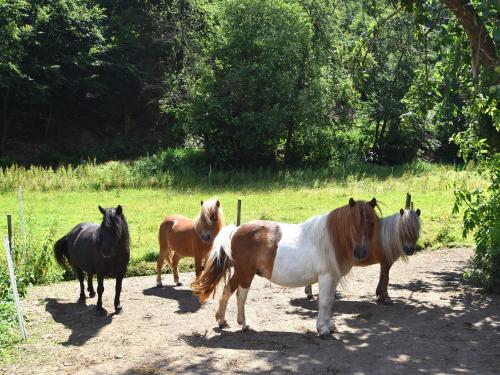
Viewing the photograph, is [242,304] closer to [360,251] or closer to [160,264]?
[360,251]

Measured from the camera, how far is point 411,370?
6184 mm

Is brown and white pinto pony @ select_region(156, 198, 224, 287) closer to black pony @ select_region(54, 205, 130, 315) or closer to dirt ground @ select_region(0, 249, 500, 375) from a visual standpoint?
dirt ground @ select_region(0, 249, 500, 375)

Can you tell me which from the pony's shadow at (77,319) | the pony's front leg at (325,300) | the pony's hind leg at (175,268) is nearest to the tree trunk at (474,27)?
the pony's front leg at (325,300)

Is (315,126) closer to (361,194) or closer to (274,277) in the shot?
(361,194)

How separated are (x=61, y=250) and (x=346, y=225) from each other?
521 centimetres

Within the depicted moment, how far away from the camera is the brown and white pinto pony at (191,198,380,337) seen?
705 cm

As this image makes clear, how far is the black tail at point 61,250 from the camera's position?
9.61 metres

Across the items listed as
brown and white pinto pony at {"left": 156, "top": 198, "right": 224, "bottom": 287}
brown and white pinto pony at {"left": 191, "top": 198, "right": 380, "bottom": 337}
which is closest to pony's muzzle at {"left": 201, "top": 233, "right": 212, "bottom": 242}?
brown and white pinto pony at {"left": 156, "top": 198, "right": 224, "bottom": 287}

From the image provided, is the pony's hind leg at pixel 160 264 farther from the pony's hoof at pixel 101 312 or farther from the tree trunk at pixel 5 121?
the tree trunk at pixel 5 121

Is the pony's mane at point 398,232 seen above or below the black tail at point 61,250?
above

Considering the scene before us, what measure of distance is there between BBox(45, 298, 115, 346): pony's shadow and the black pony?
19cm

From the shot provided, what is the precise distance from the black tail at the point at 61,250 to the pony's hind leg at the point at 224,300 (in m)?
3.32

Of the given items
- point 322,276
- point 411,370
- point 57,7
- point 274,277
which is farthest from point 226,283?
point 57,7

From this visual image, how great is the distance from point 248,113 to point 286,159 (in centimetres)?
433
